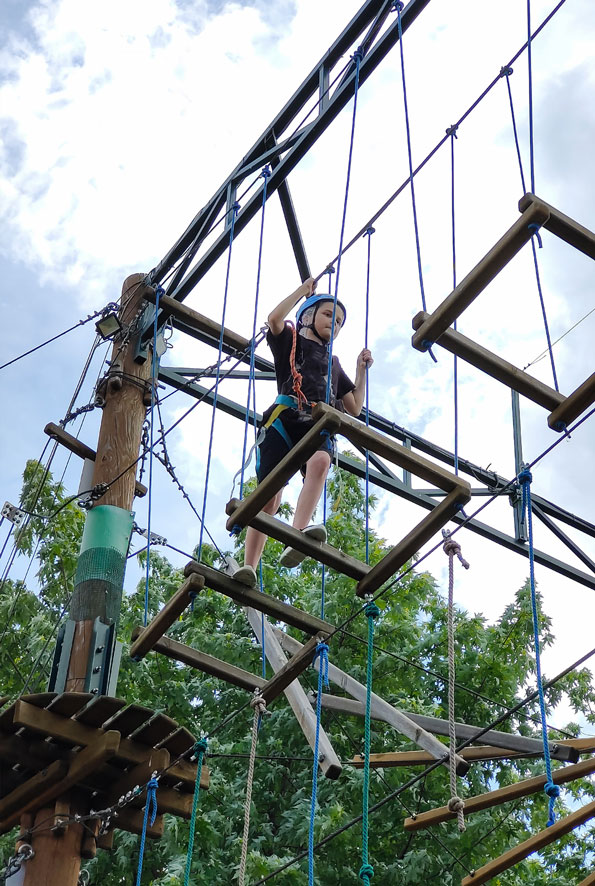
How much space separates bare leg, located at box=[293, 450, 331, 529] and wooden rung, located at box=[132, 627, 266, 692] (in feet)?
2.49

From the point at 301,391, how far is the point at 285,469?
2.89 feet

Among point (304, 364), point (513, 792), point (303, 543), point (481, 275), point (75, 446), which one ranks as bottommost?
point (513, 792)

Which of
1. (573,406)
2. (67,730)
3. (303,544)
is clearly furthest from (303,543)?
(67,730)

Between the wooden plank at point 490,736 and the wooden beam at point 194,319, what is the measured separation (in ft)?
7.79

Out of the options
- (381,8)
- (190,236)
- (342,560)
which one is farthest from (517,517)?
(342,560)

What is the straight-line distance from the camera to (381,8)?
20.3 ft

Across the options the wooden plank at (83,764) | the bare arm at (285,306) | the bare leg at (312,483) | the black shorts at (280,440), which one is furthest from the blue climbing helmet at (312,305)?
the wooden plank at (83,764)

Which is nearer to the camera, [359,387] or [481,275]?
[481,275]

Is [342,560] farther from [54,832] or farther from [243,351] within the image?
[243,351]

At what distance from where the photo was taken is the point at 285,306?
16.2 feet

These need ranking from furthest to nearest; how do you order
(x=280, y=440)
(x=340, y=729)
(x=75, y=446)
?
(x=340, y=729), (x=75, y=446), (x=280, y=440)

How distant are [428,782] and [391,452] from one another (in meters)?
6.40

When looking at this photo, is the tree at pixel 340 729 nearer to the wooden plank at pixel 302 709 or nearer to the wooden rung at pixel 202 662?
the wooden plank at pixel 302 709

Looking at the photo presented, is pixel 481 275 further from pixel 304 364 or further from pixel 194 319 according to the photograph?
pixel 194 319
